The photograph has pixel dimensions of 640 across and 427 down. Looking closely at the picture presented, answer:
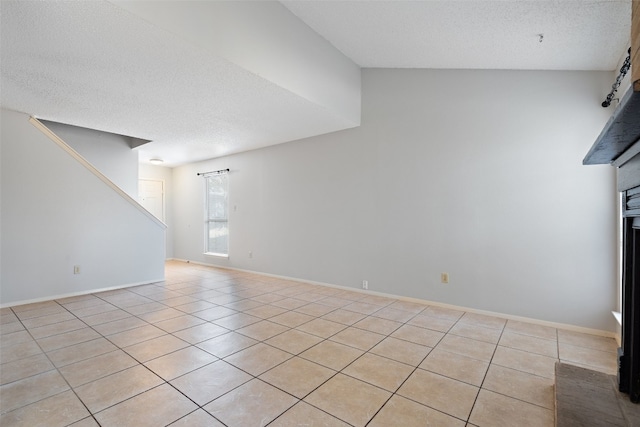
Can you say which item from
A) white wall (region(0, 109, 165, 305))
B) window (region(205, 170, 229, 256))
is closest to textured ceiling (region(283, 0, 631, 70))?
white wall (region(0, 109, 165, 305))

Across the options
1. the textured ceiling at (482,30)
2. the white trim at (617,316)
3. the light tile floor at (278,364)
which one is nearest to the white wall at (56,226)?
the light tile floor at (278,364)

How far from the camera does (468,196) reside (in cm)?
357

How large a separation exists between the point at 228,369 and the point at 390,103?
3.64 meters

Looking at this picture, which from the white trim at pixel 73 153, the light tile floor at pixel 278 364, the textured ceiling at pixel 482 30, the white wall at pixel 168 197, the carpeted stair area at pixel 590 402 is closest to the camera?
the carpeted stair area at pixel 590 402

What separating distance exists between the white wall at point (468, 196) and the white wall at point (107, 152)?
3312 millimetres

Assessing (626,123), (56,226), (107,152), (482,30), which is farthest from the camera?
(107,152)

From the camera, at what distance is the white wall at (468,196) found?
3012 millimetres

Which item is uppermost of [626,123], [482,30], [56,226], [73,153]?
[482,30]

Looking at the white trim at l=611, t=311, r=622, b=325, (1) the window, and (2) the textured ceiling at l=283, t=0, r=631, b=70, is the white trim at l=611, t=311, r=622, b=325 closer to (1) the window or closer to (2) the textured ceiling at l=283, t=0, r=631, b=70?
(2) the textured ceiling at l=283, t=0, r=631, b=70

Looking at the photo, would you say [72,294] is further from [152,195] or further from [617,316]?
[617,316]

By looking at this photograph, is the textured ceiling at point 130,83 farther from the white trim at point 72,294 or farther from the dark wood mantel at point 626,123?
the dark wood mantel at point 626,123

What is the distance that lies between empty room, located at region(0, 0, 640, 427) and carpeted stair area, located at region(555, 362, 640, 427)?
2cm

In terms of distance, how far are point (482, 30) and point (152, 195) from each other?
746 cm

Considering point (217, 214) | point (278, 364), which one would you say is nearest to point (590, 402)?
point (278, 364)
